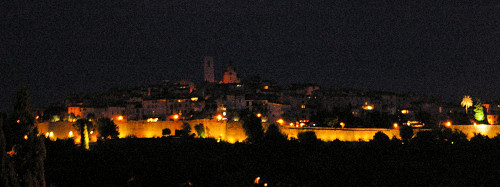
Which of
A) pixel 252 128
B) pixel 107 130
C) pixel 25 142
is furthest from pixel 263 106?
pixel 25 142

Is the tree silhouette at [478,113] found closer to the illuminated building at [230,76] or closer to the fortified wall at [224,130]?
the fortified wall at [224,130]

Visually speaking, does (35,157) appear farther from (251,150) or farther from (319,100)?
(319,100)

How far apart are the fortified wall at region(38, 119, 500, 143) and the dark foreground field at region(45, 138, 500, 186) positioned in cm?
154

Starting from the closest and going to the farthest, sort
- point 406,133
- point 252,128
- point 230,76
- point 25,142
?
point 25,142 < point 406,133 < point 252,128 < point 230,76

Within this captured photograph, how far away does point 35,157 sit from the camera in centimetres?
→ 897

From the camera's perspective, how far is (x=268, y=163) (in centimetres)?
2288

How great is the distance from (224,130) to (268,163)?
334 inches

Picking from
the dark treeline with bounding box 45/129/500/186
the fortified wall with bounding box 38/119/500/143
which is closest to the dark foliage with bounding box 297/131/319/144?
the dark treeline with bounding box 45/129/500/186

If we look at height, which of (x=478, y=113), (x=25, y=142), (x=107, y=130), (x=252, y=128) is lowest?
(x=478, y=113)

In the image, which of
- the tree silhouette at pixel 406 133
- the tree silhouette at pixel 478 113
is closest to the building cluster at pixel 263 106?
the tree silhouette at pixel 478 113

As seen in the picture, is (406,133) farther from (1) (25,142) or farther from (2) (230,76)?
(2) (230,76)

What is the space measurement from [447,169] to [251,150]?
10910mm

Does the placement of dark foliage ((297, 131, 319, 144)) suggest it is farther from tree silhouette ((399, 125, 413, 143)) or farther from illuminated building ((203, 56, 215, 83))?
illuminated building ((203, 56, 215, 83))

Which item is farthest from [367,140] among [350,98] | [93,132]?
[93,132]
